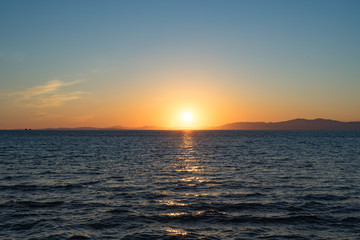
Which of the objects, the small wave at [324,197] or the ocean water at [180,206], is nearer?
the ocean water at [180,206]

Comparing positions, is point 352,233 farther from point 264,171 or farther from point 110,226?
point 264,171

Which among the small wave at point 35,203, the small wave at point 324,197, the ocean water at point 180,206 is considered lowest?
the small wave at point 324,197

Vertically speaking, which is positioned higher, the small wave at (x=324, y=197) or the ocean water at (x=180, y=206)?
the ocean water at (x=180, y=206)

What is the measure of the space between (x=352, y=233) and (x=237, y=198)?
29.4ft

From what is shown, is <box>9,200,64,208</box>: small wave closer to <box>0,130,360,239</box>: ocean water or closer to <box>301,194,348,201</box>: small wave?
<box>0,130,360,239</box>: ocean water

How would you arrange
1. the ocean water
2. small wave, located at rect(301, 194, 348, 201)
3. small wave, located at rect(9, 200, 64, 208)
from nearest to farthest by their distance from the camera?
1. the ocean water
2. small wave, located at rect(9, 200, 64, 208)
3. small wave, located at rect(301, 194, 348, 201)

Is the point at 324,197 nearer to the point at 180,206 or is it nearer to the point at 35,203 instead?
the point at 180,206

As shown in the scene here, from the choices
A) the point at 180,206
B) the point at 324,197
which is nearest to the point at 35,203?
the point at 180,206

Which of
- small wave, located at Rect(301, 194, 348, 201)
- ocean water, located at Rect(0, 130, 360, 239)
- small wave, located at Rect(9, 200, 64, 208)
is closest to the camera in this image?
ocean water, located at Rect(0, 130, 360, 239)

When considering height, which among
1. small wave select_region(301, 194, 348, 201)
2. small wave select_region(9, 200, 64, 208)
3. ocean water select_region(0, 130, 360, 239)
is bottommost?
small wave select_region(301, 194, 348, 201)

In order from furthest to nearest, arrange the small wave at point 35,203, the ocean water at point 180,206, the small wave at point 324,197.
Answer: the small wave at point 324,197 → the small wave at point 35,203 → the ocean water at point 180,206

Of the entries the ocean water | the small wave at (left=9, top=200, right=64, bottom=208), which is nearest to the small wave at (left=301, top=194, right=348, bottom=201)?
the ocean water

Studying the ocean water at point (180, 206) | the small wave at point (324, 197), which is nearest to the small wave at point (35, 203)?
the ocean water at point (180, 206)

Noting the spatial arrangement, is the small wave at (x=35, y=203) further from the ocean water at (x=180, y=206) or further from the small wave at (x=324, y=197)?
the small wave at (x=324, y=197)
